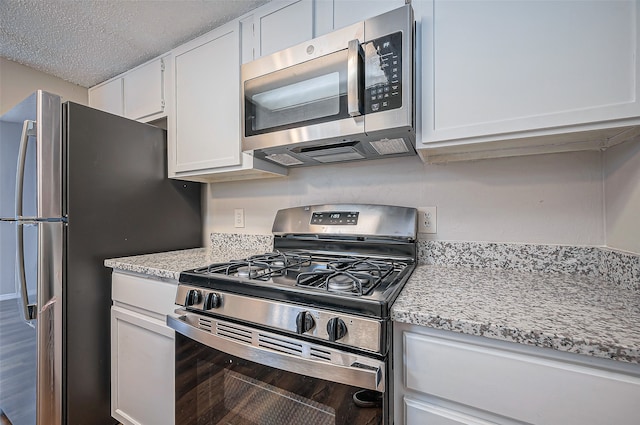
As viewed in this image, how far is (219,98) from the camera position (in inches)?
59.6

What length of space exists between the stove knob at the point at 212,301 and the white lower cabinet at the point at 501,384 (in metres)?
0.59

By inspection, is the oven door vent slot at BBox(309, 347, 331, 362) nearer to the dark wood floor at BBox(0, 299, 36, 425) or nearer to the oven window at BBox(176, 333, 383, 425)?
the oven window at BBox(176, 333, 383, 425)

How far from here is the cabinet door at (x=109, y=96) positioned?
212 centimetres

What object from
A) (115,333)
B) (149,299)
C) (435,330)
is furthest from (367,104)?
(115,333)

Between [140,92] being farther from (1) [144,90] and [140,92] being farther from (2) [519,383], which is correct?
(2) [519,383]

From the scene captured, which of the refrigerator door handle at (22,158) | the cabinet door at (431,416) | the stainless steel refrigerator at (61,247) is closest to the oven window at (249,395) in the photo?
the cabinet door at (431,416)

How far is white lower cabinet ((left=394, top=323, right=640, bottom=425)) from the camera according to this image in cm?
54

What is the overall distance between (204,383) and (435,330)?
811 mm

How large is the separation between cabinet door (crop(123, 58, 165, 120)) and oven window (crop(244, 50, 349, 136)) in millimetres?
1001

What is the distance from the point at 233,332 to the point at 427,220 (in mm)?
954

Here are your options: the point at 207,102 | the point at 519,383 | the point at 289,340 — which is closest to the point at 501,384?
the point at 519,383

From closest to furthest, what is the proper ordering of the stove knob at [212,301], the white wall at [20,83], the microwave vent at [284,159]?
the stove knob at [212,301] → the microwave vent at [284,159] → the white wall at [20,83]

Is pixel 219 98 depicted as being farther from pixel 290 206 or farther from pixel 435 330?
pixel 435 330

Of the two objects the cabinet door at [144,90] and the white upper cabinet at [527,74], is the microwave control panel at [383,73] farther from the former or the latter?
the cabinet door at [144,90]
